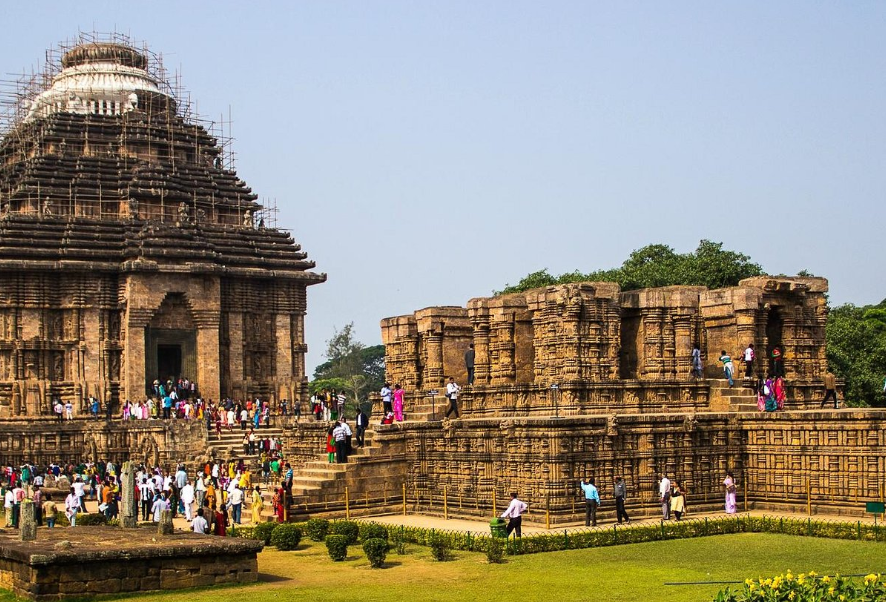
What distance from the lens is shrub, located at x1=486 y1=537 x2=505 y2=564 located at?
22.6 m

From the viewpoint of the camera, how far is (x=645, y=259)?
59.0 meters

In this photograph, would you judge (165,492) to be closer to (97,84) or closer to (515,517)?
(515,517)

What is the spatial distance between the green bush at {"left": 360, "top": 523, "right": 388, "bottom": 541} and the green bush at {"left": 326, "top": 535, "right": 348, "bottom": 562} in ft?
1.24

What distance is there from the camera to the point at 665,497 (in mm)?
27406

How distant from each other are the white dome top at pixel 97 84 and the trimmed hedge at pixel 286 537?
30.3 metres

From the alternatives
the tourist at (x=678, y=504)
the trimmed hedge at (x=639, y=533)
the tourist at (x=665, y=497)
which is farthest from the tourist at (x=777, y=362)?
the trimmed hedge at (x=639, y=533)

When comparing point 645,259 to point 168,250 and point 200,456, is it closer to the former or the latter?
point 168,250

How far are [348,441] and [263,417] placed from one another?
12356 millimetres

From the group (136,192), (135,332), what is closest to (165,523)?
(135,332)

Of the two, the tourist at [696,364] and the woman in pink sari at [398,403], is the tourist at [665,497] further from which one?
the woman in pink sari at [398,403]

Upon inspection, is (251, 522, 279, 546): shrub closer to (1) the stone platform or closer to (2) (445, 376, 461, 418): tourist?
(1) the stone platform

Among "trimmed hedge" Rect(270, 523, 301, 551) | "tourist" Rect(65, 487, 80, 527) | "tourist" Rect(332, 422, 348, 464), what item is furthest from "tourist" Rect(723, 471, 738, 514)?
"tourist" Rect(65, 487, 80, 527)

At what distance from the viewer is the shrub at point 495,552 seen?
888 inches

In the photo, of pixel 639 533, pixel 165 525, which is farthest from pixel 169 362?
pixel 639 533
